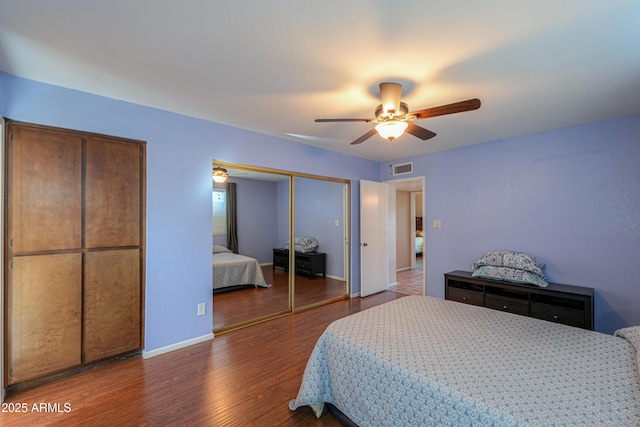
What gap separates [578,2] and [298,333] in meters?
3.47

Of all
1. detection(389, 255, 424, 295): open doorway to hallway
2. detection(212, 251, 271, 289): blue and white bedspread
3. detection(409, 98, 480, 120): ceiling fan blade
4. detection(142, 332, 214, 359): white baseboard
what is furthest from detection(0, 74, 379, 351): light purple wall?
detection(389, 255, 424, 295): open doorway to hallway

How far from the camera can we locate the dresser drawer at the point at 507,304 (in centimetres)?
316

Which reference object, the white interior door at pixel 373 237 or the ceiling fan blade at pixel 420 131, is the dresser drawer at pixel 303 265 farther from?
the ceiling fan blade at pixel 420 131

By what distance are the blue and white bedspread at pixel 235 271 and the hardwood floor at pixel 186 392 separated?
33.8 inches

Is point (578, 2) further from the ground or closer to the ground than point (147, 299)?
further from the ground

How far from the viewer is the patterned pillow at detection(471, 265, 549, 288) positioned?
10.3 ft

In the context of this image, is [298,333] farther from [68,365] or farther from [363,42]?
[363,42]

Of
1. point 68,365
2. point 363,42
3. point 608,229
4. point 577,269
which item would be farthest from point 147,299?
point 608,229

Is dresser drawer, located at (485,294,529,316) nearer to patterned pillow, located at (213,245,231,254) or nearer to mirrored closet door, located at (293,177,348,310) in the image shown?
mirrored closet door, located at (293,177,348,310)

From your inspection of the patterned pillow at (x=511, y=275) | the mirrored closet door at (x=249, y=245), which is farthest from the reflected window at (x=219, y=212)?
the patterned pillow at (x=511, y=275)

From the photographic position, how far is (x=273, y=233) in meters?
4.05

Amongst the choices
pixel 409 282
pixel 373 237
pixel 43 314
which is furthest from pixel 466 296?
pixel 43 314

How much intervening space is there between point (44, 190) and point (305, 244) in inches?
122

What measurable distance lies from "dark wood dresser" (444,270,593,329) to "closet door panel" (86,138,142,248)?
3.87 m
